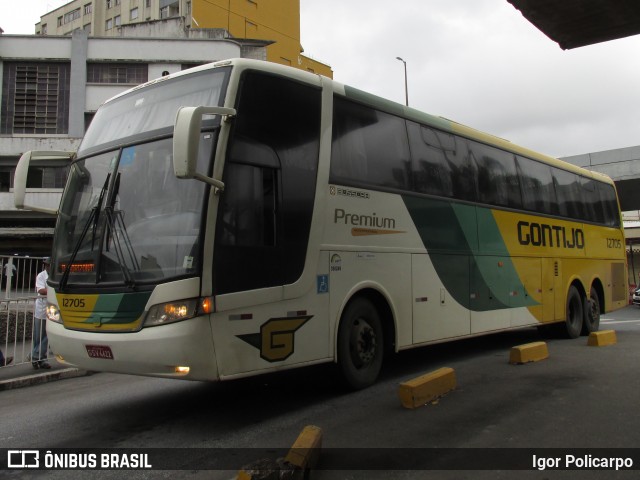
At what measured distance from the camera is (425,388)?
586cm

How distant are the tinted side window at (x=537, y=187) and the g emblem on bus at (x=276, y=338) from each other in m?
6.49

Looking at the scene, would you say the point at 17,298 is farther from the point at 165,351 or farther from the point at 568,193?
the point at 568,193

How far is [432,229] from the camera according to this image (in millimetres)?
7750

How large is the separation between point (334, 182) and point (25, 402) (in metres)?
4.77

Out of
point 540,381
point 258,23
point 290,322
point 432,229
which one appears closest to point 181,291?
point 290,322

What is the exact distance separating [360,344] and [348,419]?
1217mm

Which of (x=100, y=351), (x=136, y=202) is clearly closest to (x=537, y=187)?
(x=136, y=202)

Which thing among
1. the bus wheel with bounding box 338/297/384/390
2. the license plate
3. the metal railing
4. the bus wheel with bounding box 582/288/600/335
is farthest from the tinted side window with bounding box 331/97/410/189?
the bus wheel with bounding box 582/288/600/335

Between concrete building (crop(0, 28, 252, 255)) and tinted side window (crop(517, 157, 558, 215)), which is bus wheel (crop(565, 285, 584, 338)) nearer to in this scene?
tinted side window (crop(517, 157, 558, 215))

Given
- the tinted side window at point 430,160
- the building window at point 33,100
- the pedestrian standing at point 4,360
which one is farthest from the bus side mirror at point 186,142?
the building window at point 33,100

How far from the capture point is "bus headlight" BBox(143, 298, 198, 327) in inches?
182

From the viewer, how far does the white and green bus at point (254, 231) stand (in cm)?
474

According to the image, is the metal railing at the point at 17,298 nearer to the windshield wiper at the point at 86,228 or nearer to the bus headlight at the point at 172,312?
the windshield wiper at the point at 86,228

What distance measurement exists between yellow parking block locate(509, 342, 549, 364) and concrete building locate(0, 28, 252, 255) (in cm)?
2406
